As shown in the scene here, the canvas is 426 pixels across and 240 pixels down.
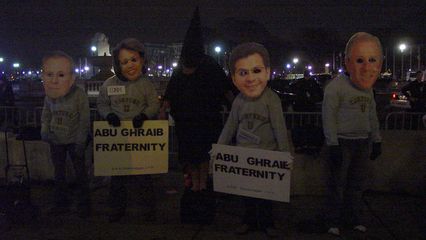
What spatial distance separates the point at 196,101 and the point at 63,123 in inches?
62.6

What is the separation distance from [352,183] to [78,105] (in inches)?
125

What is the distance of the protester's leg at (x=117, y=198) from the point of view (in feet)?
20.5

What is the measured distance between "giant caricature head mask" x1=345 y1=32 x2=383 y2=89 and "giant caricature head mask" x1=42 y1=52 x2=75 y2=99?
3.16 meters

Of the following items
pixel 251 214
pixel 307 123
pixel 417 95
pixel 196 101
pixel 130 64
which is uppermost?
pixel 130 64

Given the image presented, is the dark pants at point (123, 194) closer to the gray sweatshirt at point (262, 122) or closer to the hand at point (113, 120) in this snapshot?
the hand at point (113, 120)

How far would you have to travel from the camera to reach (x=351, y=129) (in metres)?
5.58

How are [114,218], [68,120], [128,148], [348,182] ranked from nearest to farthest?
[348,182]
[114,218]
[128,148]
[68,120]

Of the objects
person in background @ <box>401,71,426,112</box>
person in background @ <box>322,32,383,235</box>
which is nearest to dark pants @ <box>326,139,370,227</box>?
person in background @ <box>322,32,383,235</box>

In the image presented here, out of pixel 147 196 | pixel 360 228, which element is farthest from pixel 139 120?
pixel 360 228

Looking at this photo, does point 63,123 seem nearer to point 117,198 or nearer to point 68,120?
point 68,120

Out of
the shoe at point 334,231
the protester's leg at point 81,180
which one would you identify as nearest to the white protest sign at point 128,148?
the protester's leg at point 81,180

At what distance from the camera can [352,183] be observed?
5.76 meters

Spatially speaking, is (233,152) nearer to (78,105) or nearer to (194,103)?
(194,103)

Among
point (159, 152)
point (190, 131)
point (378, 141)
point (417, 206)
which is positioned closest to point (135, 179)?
point (159, 152)
